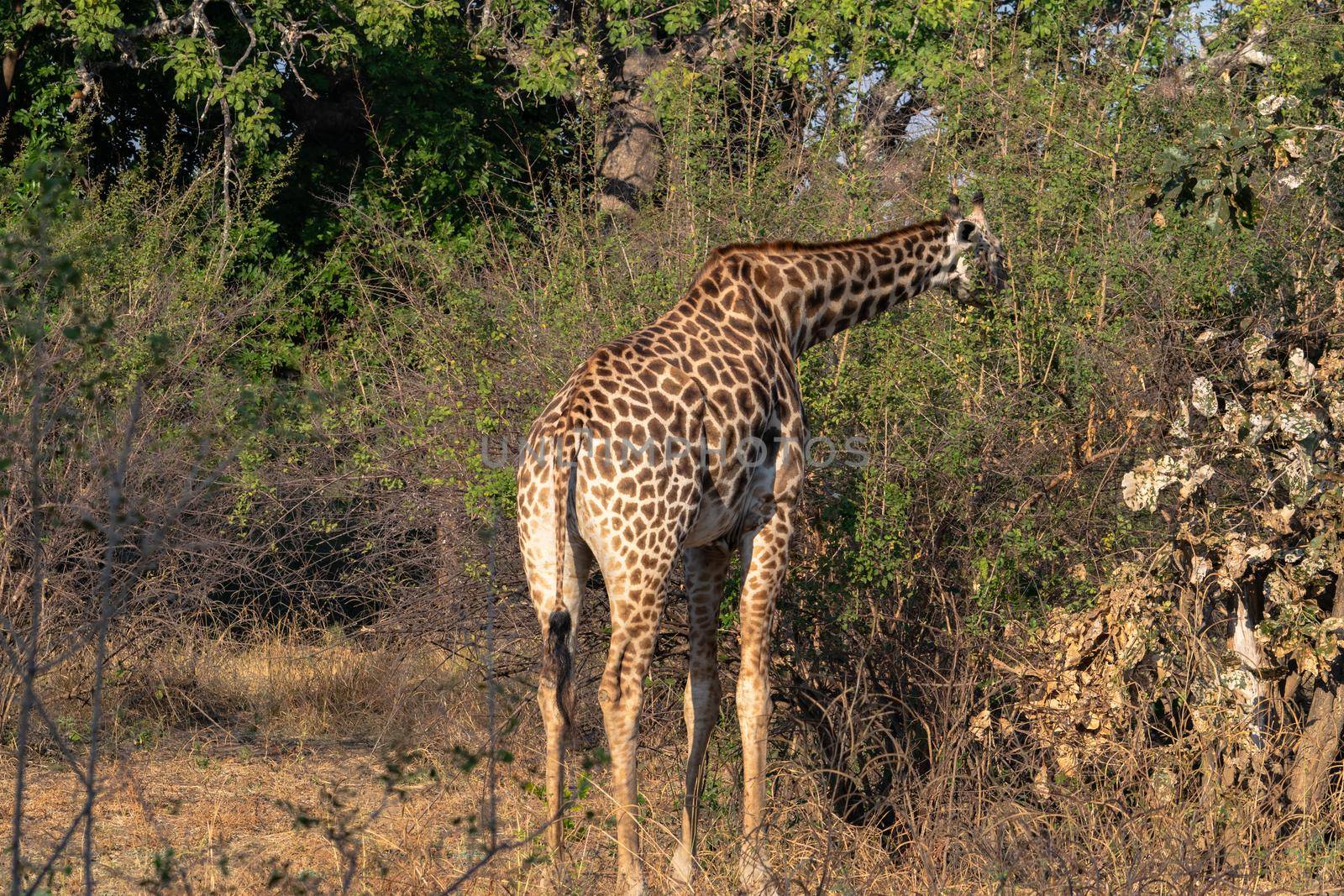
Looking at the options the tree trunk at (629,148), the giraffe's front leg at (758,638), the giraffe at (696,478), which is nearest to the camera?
the giraffe at (696,478)

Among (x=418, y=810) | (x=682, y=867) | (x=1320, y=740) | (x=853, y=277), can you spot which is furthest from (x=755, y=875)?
(x=853, y=277)

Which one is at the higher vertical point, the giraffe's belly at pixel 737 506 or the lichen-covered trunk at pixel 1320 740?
the giraffe's belly at pixel 737 506

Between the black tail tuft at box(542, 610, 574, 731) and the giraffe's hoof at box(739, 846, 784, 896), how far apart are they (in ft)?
2.78

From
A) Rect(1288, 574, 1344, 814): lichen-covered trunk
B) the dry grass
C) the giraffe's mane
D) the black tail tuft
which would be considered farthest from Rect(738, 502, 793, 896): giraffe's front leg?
Rect(1288, 574, 1344, 814): lichen-covered trunk

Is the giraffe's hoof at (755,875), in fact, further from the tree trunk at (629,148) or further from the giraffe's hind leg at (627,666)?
the tree trunk at (629,148)

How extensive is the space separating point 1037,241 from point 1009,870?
162 inches

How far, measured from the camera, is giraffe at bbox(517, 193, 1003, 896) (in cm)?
504

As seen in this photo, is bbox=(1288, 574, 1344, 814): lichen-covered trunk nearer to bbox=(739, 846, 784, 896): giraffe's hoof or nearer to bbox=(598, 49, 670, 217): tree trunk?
bbox=(739, 846, 784, 896): giraffe's hoof

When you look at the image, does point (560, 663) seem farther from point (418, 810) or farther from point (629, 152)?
point (629, 152)

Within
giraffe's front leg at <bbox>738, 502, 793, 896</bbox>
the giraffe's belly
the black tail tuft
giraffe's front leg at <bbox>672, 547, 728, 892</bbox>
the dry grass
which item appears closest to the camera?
the dry grass

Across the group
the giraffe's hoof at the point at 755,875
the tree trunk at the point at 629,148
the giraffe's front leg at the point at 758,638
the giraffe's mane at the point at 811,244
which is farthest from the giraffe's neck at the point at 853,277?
the tree trunk at the point at 629,148

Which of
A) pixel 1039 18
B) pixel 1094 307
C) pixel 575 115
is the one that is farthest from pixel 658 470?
pixel 1039 18

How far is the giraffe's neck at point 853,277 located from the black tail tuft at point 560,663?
1.87 metres

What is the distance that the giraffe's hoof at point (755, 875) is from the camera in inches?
191
